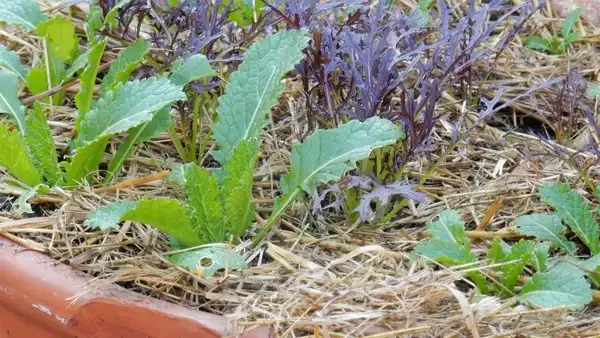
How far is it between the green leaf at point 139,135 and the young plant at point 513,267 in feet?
1.85

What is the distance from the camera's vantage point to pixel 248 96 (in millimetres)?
1693

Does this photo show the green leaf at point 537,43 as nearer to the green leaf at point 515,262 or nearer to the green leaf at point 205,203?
the green leaf at point 515,262

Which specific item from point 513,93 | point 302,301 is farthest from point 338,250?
point 513,93

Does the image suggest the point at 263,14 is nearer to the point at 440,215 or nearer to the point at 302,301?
the point at 440,215

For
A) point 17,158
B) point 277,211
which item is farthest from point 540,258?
point 17,158

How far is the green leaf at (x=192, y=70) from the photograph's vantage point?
1683 millimetres

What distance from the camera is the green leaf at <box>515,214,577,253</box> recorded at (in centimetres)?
159

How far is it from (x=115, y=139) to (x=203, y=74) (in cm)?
30

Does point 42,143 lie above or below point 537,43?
above

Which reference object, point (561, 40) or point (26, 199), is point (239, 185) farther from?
point (561, 40)

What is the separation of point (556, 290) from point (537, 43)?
1.11 meters

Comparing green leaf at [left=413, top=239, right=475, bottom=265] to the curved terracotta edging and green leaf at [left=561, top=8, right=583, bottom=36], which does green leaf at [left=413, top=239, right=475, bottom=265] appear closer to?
the curved terracotta edging

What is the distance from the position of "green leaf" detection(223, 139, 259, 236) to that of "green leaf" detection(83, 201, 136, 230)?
166mm

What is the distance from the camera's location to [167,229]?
4.88 ft
